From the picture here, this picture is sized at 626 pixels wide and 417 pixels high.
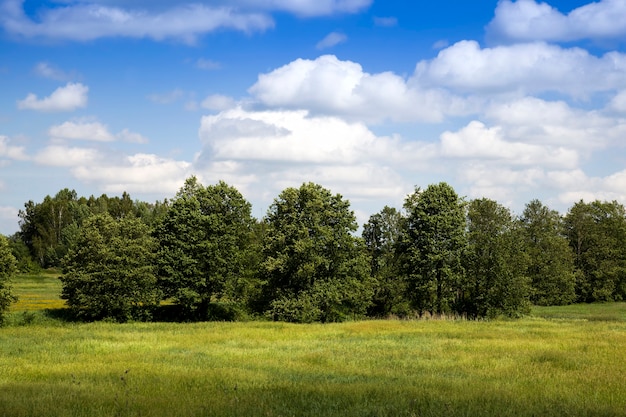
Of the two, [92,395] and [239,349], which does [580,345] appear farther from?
[92,395]

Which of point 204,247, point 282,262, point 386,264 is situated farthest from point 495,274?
point 204,247

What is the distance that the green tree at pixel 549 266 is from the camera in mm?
80188

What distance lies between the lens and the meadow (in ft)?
43.7

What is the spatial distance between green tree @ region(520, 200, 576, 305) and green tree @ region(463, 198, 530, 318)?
27.2 metres

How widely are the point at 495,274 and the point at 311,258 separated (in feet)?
58.9

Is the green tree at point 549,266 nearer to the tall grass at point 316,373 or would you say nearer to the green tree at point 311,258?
the green tree at point 311,258

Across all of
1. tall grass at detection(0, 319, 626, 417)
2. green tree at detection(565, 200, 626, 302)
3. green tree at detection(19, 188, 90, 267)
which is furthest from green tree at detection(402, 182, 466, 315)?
green tree at detection(19, 188, 90, 267)

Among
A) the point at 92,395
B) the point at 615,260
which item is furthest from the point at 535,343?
the point at 615,260

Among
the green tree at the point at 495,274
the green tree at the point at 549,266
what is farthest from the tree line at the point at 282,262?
the green tree at the point at 549,266

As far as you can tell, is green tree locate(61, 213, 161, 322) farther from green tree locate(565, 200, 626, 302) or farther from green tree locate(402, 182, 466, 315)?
green tree locate(565, 200, 626, 302)

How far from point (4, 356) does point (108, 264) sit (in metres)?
26.9

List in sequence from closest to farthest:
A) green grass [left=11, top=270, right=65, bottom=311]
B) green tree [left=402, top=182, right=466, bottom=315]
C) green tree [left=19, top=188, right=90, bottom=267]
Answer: green tree [left=402, top=182, right=466, bottom=315], green grass [left=11, top=270, right=65, bottom=311], green tree [left=19, top=188, right=90, bottom=267]

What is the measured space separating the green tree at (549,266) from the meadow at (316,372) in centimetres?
4720

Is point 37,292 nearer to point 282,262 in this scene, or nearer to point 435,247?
point 282,262
